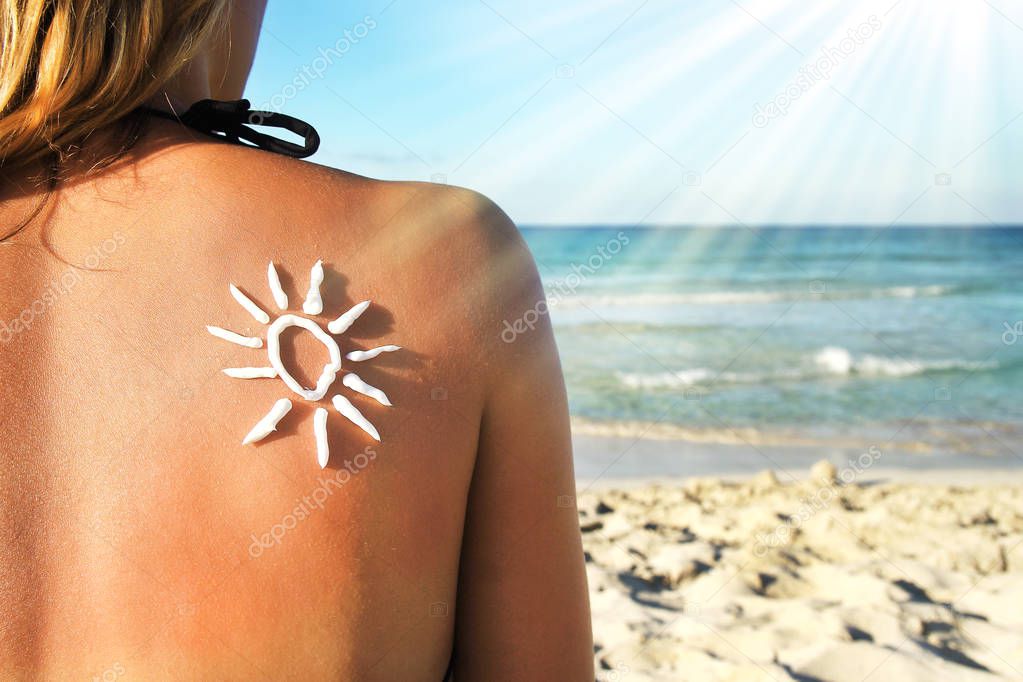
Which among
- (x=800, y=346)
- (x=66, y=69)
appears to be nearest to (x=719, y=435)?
(x=800, y=346)

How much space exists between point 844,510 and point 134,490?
407 centimetres

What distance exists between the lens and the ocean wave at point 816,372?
8750mm

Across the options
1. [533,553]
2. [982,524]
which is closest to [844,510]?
[982,524]

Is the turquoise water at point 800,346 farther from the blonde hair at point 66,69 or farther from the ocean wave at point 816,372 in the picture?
the blonde hair at point 66,69

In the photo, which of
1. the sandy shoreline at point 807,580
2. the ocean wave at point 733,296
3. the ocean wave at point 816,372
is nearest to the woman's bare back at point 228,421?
the sandy shoreline at point 807,580

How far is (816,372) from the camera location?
9.05 m

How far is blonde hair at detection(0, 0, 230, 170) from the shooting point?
2.71ft

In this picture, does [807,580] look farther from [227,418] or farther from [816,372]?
[816,372]

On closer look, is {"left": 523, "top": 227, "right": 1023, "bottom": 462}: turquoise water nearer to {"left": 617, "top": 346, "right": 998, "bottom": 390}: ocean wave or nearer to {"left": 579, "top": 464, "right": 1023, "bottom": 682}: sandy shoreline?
{"left": 617, "top": 346, "right": 998, "bottom": 390}: ocean wave

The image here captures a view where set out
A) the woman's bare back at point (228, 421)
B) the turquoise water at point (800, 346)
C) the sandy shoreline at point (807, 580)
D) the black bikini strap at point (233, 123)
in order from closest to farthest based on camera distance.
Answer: the woman's bare back at point (228, 421), the black bikini strap at point (233, 123), the sandy shoreline at point (807, 580), the turquoise water at point (800, 346)

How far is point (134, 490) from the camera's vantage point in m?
0.79

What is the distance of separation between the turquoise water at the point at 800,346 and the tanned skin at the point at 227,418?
5811mm

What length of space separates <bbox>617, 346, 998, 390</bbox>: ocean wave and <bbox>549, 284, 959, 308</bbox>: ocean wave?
5442 millimetres

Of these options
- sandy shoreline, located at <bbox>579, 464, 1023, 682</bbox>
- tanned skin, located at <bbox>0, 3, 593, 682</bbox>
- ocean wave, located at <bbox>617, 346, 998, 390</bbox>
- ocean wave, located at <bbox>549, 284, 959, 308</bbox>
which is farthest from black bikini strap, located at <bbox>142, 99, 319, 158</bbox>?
ocean wave, located at <bbox>549, 284, 959, 308</bbox>
